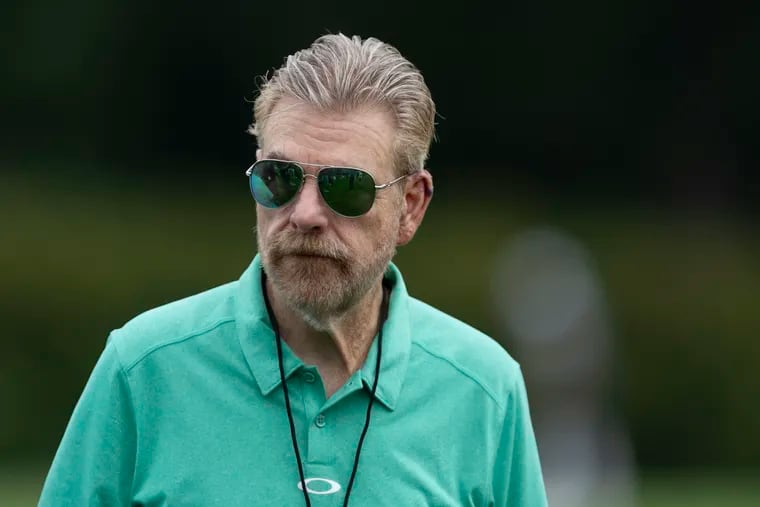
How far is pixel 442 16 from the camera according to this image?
677 inches

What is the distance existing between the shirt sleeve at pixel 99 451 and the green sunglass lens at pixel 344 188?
621 mm

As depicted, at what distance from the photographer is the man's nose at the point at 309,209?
3373 mm

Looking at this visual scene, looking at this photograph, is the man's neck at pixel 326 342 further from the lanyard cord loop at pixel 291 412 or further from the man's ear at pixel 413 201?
the man's ear at pixel 413 201

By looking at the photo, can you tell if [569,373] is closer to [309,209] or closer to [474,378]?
[474,378]

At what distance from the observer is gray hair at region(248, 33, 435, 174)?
347cm

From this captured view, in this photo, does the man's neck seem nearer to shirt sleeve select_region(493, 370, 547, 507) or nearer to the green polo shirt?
the green polo shirt

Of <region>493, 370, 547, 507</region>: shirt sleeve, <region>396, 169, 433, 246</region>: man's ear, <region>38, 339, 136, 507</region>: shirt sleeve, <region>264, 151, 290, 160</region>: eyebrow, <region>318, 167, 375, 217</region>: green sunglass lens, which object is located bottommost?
<region>493, 370, 547, 507</region>: shirt sleeve

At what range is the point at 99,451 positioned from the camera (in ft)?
10.7

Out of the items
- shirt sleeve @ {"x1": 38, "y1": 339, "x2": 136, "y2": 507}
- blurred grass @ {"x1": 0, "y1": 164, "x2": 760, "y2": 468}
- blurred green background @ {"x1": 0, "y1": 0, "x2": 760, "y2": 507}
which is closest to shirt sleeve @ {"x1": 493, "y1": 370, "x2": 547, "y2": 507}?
shirt sleeve @ {"x1": 38, "y1": 339, "x2": 136, "y2": 507}

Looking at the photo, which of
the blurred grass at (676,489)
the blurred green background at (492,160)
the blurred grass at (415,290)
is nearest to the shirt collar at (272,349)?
→ the blurred grass at (676,489)

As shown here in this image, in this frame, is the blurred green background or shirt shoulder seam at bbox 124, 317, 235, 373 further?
the blurred green background

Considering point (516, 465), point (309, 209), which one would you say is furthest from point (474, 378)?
point (309, 209)

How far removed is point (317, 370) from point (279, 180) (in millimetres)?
461

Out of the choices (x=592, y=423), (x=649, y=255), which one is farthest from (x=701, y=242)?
(x=592, y=423)
